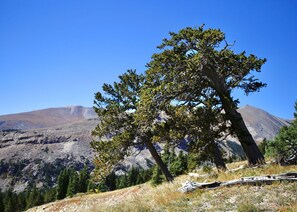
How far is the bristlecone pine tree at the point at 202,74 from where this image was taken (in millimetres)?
16844

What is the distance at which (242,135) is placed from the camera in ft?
56.7

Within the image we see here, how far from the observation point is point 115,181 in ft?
350

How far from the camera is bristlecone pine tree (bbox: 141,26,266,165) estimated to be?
16.8m

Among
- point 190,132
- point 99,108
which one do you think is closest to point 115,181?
point 99,108

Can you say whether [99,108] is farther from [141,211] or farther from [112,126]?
[141,211]

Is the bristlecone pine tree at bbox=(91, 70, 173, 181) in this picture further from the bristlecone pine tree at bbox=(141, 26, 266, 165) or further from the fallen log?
the fallen log

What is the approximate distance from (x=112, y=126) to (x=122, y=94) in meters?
3.35

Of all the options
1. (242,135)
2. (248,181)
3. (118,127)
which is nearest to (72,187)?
(118,127)

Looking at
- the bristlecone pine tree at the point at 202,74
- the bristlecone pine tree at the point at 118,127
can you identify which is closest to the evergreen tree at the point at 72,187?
the bristlecone pine tree at the point at 118,127

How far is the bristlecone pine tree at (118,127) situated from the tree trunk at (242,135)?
34.2 ft

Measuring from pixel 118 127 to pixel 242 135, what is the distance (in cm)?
1388

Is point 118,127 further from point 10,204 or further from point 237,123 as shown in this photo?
point 10,204

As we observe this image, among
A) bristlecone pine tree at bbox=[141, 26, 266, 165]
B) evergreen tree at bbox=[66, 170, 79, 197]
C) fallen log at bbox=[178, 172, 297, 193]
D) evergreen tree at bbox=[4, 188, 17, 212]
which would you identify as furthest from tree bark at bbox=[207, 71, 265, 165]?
evergreen tree at bbox=[4, 188, 17, 212]

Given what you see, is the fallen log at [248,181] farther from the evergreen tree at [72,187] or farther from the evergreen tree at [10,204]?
the evergreen tree at [10,204]
